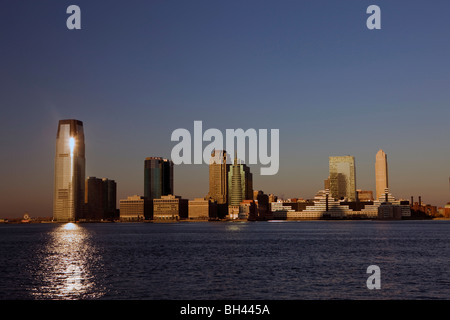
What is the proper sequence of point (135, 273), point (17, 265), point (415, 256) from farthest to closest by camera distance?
point (415, 256)
point (17, 265)
point (135, 273)

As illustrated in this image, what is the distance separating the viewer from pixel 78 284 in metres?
54.8

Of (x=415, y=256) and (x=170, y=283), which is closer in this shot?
(x=170, y=283)

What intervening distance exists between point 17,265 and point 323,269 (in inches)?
1822

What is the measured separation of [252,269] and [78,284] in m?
22.8

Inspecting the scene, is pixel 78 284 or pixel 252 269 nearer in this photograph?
pixel 78 284
